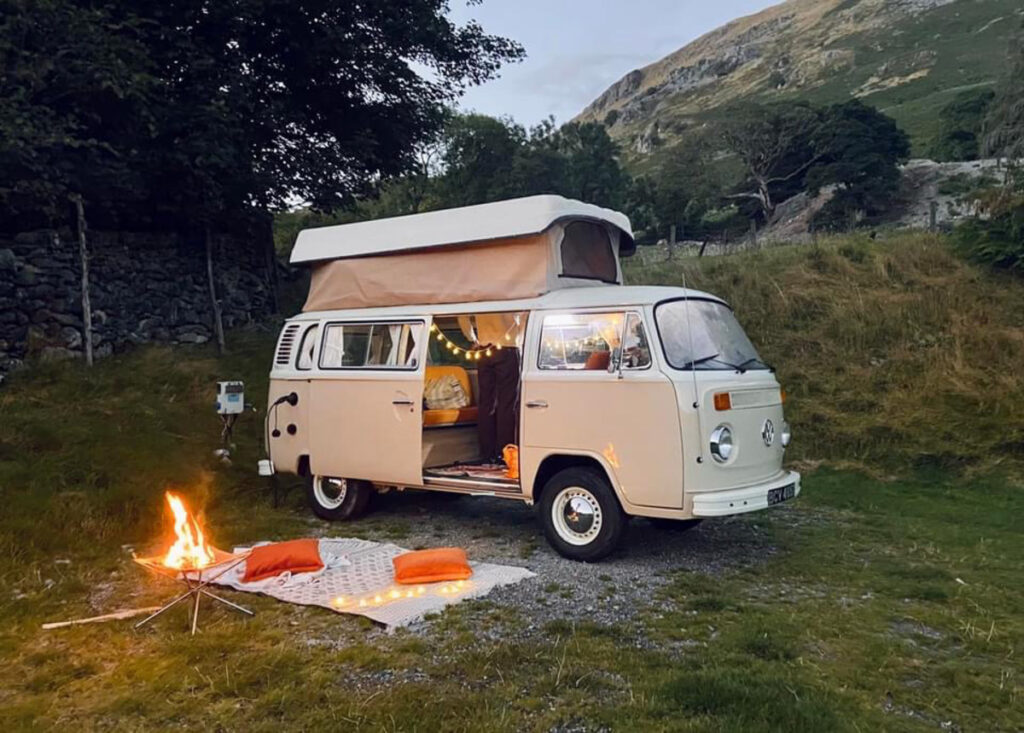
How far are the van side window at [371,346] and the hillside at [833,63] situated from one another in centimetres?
4470

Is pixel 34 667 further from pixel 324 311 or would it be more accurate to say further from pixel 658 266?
pixel 658 266

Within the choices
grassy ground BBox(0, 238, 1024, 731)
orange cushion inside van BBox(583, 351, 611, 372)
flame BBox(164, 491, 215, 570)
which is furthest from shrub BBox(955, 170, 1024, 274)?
flame BBox(164, 491, 215, 570)

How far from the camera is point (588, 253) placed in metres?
7.34

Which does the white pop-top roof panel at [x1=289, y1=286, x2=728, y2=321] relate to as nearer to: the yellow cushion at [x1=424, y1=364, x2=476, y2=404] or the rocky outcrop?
the yellow cushion at [x1=424, y1=364, x2=476, y2=404]

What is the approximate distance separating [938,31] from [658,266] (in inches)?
3884

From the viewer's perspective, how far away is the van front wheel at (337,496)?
787 cm

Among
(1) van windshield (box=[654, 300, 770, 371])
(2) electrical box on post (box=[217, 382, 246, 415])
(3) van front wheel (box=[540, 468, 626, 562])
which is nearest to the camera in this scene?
(1) van windshield (box=[654, 300, 770, 371])

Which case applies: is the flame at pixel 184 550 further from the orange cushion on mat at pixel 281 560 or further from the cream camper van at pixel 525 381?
the cream camper van at pixel 525 381

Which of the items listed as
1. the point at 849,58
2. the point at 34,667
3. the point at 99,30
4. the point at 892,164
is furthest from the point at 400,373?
the point at 849,58

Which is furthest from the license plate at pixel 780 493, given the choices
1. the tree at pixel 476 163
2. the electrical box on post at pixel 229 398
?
the tree at pixel 476 163

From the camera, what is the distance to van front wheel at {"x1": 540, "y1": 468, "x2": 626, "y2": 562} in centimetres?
602

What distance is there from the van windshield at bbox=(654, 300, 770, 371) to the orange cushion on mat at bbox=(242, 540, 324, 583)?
3.28 meters

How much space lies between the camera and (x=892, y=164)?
32.8 meters

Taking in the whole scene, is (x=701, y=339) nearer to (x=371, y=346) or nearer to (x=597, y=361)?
(x=597, y=361)
